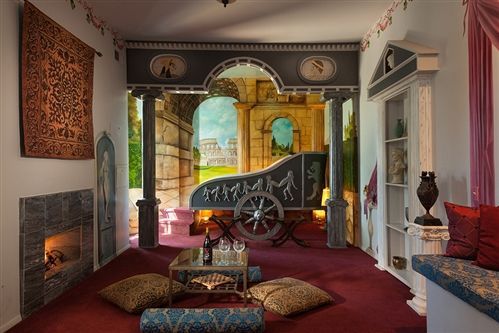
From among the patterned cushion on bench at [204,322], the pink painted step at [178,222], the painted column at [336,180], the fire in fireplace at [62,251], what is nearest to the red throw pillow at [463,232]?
the patterned cushion on bench at [204,322]

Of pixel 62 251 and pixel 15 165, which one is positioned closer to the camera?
pixel 15 165

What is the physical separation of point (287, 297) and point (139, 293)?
4.46 ft

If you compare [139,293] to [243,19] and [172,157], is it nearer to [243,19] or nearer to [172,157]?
[243,19]

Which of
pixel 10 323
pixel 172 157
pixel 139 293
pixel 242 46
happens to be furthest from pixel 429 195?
pixel 172 157

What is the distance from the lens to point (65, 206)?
142 inches

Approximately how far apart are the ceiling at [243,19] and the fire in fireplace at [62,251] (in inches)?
112

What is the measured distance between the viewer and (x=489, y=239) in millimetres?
1968

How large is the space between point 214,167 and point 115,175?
4054 mm

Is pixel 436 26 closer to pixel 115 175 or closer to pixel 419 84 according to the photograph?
pixel 419 84

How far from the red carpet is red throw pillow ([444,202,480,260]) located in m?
0.87

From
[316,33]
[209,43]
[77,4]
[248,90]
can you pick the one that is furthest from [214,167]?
[77,4]

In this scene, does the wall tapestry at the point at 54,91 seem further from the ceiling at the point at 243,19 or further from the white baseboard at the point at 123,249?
the white baseboard at the point at 123,249

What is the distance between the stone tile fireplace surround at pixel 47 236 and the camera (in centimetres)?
299

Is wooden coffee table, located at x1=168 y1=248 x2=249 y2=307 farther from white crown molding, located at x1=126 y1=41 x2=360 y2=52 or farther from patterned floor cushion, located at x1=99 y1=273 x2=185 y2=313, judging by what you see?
white crown molding, located at x1=126 y1=41 x2=360 y2=52
